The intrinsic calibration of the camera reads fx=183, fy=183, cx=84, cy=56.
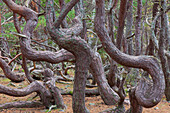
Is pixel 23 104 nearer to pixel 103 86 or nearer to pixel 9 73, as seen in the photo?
pixel 103 86

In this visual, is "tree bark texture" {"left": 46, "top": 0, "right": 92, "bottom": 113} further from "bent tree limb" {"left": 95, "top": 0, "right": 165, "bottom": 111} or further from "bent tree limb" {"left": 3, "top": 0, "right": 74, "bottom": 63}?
"bent tree limb" {"left": 3, "top": 0, "right": 74, "bottom": 63}

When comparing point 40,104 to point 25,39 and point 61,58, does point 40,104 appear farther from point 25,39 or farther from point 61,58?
point 25,39

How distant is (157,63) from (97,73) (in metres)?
2.44

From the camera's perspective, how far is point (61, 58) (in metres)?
4.55

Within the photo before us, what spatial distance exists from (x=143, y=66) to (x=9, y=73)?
6.25m

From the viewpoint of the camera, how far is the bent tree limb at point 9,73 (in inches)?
278

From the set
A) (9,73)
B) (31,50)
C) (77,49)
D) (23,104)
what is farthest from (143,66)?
(9,73)

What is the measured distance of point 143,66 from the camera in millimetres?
3219

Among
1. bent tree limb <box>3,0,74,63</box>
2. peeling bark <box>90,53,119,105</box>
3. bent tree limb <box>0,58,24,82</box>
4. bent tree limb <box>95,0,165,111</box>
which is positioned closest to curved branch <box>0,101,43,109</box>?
bent tree limb <box>3,0,74,63</box>

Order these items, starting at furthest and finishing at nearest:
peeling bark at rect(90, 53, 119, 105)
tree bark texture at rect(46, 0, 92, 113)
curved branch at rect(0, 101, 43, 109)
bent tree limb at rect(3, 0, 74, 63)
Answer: peeling bark at rect(90, 53, 119, 105) < curved branch at rect(0, 101, 43, 109) < bent tree limb at rect(3, 0, 74, 63) < tree bark texture at rect(46, 0, 92, 113)

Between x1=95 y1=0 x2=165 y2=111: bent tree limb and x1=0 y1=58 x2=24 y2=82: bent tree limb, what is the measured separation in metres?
5.00

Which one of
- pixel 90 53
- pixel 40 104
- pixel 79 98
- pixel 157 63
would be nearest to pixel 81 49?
pixel 90 53

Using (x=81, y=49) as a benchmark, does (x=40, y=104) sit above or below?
below

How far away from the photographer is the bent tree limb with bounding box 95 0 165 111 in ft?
9.95
